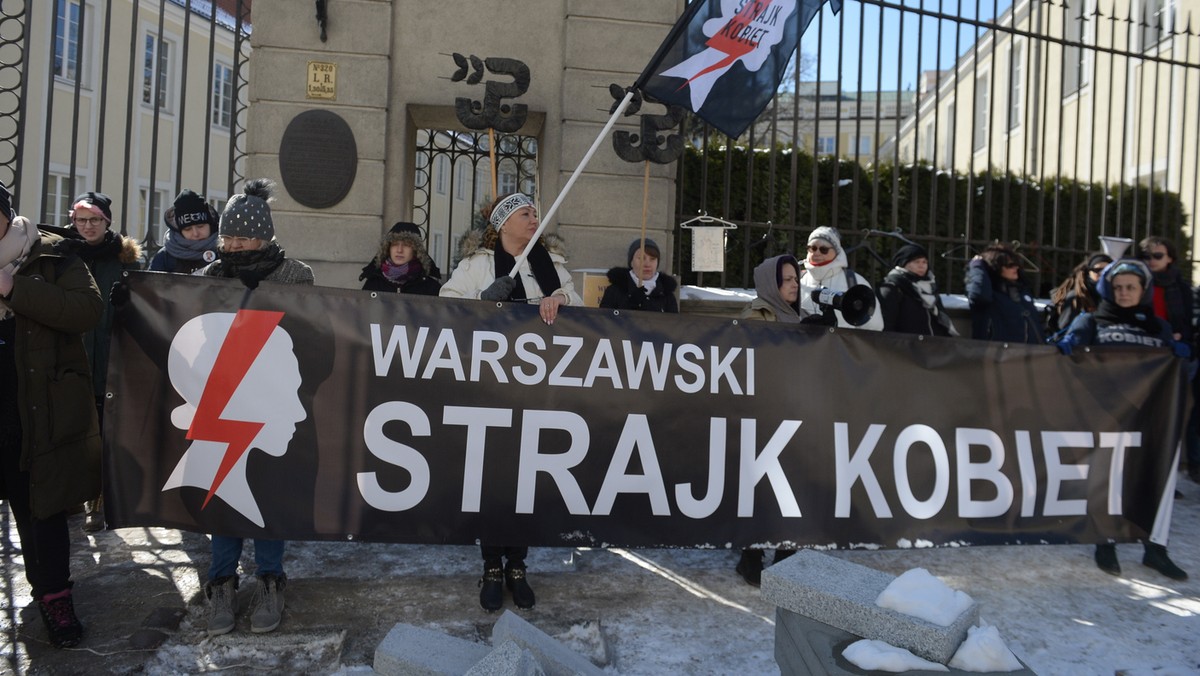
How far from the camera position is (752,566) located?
431 centimetres

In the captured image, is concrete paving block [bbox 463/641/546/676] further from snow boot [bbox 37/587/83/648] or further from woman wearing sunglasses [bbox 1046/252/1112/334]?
woman wearing sunglasses [bbox 1046/252/1112/334]

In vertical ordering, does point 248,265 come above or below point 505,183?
below

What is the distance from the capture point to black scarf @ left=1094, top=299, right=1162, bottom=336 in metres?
5.27

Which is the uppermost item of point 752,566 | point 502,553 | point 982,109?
point 982,109

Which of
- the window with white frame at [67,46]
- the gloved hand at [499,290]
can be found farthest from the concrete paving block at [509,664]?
the window with white frame at [67,46]

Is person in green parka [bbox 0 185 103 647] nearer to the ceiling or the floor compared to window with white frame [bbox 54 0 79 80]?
nearer to the floor

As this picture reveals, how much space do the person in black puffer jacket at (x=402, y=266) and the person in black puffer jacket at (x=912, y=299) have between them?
9.99 ft

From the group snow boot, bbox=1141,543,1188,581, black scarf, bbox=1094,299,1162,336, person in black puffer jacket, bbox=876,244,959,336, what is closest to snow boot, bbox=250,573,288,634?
person in black puffer jacket, bbox=876,244,959,336

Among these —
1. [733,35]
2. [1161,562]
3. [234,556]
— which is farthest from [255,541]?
[1161,562]

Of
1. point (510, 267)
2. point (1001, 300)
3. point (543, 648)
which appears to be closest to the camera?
point (543, 648)

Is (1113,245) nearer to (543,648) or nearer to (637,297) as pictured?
(637,297)

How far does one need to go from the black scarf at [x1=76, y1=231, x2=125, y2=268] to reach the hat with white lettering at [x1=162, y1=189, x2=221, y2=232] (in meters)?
0.34

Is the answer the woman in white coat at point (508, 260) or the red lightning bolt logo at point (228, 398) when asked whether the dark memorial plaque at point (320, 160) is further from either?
the red lightning bolt logo at point (228, 398)

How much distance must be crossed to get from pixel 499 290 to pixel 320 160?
352 centimetres
